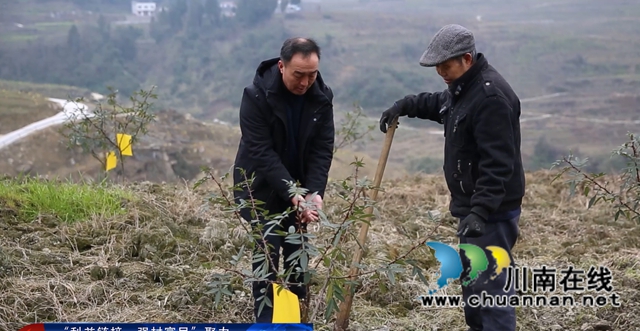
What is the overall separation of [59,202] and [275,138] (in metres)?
2.17

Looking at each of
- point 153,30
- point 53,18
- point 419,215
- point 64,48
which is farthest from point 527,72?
point 419,215

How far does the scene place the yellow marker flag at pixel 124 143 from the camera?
19.1 ft

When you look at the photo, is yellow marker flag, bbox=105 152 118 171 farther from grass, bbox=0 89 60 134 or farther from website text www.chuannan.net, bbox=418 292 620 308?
grass, bbox=0 89 60 134

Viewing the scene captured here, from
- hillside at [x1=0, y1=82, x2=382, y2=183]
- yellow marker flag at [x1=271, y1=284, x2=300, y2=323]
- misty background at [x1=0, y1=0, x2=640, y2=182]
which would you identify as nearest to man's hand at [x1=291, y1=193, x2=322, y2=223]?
yellow marker flag at [x1=271, y1=284, x2=300, y2=323]

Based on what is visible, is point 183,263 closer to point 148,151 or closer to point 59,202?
point 59,202

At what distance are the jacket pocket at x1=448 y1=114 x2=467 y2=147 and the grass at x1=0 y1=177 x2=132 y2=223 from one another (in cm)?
260

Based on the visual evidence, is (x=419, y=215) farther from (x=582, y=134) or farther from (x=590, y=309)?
(x=582, y=134)

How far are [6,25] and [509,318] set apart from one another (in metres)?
49.7

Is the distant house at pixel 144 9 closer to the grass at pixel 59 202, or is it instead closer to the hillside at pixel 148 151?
the hillside at pixel 148 151

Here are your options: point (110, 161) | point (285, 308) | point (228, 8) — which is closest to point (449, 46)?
point (285, 308)

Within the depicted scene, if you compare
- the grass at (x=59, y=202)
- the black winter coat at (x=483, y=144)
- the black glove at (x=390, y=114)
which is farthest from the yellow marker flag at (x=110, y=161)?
the black winter coat at (x=483, y=144)

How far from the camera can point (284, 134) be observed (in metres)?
3.31

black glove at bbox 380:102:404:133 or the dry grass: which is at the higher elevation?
black glove at bbox 380:102:404:133

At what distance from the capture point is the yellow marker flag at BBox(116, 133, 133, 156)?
5.82 m
